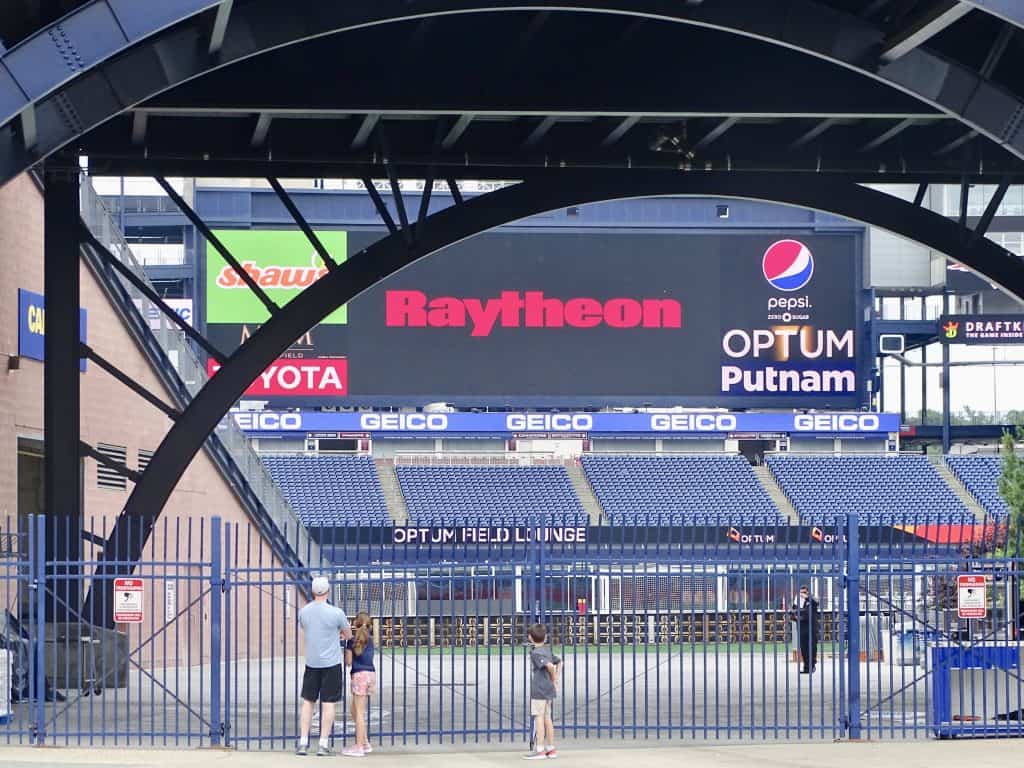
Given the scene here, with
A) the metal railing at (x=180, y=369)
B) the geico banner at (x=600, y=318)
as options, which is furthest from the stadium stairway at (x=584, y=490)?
the metal railing at (x=180, y=369)

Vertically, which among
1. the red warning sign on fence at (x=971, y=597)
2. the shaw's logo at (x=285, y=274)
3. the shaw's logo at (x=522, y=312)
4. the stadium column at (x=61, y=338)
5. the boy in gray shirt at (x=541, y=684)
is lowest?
the boy in gray shirt at (x=541, y=684)

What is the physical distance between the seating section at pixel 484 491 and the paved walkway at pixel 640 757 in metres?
42.2

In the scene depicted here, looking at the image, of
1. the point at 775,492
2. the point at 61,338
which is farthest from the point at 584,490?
the point at 61,338

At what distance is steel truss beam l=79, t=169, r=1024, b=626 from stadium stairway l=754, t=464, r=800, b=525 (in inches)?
1471

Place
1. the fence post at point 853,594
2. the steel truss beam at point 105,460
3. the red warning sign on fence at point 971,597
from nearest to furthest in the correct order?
the fence post at point 853,594, the red warning sign on fence at point 971,597, the steel truss beam at point 105,460

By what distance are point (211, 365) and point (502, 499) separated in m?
11.3

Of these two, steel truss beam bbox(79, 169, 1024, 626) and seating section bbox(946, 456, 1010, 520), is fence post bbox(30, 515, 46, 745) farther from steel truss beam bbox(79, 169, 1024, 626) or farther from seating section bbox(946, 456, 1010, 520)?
seating section bbox(946, 456, 1010, 520)

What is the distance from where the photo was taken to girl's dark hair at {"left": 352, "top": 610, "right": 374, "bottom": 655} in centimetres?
1641

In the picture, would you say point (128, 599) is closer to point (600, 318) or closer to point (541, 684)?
point (541, 684)

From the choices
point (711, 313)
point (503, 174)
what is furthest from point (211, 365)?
point (503, 174)

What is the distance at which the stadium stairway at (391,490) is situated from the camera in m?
62.1

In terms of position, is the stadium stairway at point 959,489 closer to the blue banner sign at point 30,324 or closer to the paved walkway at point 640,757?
the blue banner sign at point 30,324

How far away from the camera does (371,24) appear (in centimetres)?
1605

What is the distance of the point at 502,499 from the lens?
61.8 metres
